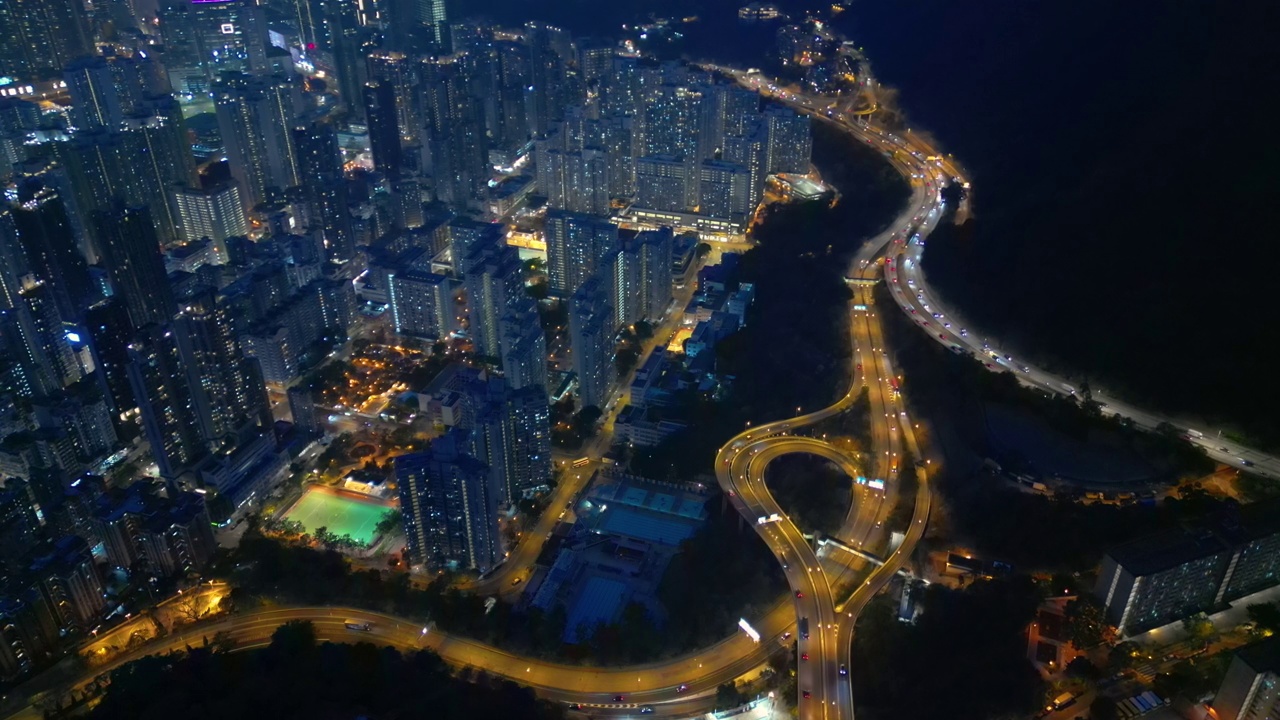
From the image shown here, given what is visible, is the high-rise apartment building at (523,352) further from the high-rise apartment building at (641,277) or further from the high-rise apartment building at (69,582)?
the high-rise apartment building at (69,582)

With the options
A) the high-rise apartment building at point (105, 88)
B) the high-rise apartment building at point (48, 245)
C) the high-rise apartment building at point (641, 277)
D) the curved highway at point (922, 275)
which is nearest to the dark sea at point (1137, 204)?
the curved highway at point (922, 275)

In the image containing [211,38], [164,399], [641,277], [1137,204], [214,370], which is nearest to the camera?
[164,399]

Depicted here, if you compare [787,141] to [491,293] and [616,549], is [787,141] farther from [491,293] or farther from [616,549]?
[616,549]

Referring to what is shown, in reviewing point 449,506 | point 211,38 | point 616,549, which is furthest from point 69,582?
point 211,38

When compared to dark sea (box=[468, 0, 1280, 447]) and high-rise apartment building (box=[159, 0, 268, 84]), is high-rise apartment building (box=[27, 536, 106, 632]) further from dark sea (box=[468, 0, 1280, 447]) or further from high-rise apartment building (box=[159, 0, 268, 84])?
high-rise apartment building (box=[159, 0, 268, 84])

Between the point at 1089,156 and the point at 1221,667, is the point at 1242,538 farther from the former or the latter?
the point at 1089,156

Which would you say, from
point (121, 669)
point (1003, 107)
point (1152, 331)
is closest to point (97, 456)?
point (121, 669)

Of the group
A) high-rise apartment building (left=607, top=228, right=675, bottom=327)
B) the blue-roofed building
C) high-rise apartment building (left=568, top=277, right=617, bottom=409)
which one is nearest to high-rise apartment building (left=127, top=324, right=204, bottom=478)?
high-rise apartment building (left=568, top=277, right=617, bottom=409)

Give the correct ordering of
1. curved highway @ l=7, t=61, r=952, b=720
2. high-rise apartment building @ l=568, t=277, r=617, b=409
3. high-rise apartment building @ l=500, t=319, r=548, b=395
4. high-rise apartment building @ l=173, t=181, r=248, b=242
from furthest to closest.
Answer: high-rise apartment building @ l=173, t=181, r=248, b=242 → high-rise apartment building @ l=568, t=277, r=617, b=409 → high-rise apartment building @ l=500, t=319, r=548, b=395 → curved highway @ l=7, t=61, r=952, b=720

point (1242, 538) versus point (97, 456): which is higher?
point (1242, 538)
